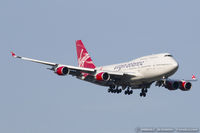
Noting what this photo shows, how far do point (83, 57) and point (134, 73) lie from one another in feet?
64.7

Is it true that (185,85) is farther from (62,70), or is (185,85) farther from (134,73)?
(62,70)

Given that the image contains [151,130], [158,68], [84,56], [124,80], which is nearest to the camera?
[151,130]

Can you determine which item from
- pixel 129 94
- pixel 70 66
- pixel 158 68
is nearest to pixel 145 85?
pixel 129 94

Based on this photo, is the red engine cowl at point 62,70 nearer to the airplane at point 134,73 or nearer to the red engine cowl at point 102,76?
the airplane at point 134,73

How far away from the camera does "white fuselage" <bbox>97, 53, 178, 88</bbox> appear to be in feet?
205

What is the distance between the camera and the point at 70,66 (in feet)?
216

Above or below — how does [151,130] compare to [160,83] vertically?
below

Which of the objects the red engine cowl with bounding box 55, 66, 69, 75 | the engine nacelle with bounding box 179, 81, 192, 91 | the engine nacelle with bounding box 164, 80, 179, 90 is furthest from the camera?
Answer: the engine nacelle with bounding box 179, 81, 192, 91

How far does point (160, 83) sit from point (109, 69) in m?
10.5

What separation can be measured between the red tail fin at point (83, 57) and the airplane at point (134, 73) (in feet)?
24.6

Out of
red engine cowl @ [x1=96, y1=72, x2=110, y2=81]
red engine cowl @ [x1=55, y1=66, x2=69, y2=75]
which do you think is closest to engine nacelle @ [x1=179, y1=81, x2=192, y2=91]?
red engine cowl @ [x1=96, y1=72, x2=110, y2=81]

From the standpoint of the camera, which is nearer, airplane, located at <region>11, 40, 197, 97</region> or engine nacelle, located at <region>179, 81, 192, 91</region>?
airplane, located at <region>11, 40, 197, 97</region>

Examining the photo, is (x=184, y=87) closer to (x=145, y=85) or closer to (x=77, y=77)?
(x=145, y=85)

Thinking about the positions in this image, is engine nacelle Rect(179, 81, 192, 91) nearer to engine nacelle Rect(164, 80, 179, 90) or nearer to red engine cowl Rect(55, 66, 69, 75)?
engine nacelle Rect(164, 80, 179, 90)
